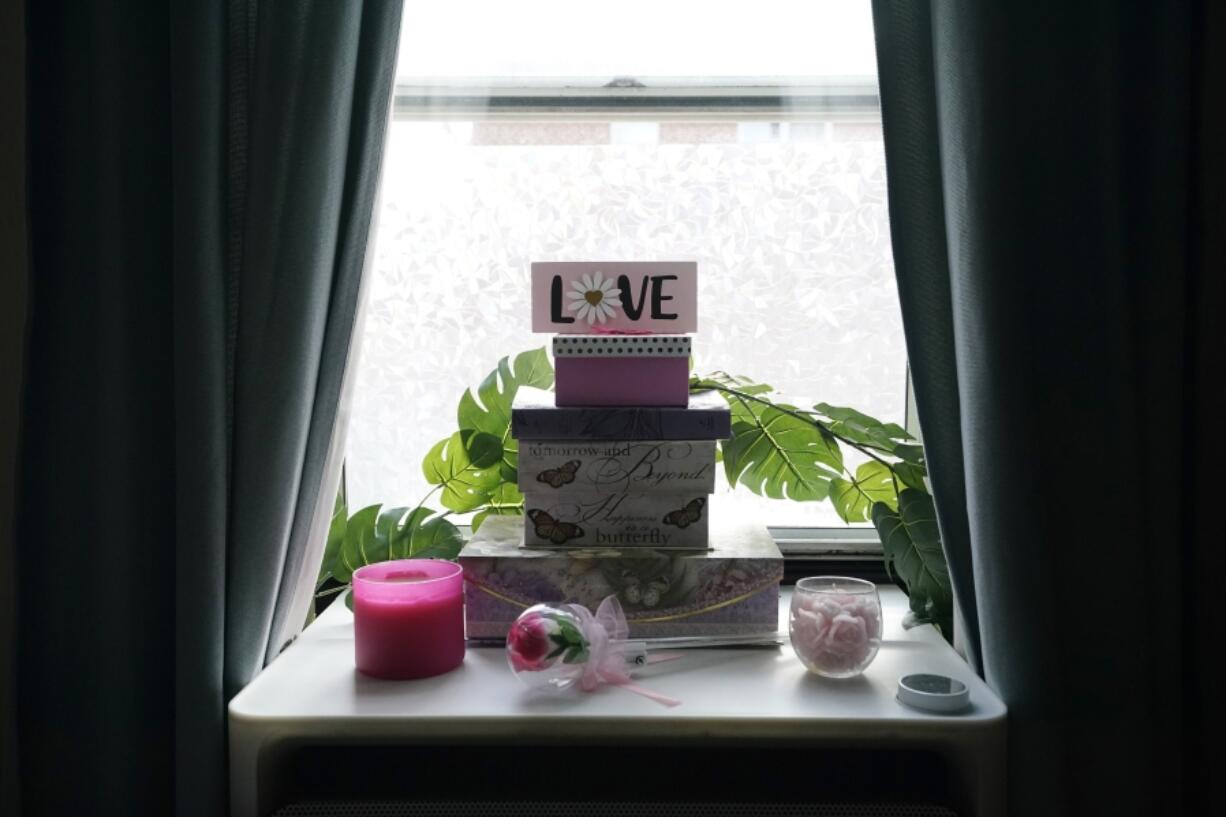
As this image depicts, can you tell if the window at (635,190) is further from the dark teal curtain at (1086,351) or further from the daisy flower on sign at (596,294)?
the dark teal curtain at (1086,351)

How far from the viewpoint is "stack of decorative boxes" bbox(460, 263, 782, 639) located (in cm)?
112

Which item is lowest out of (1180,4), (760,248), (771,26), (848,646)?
(848,646)

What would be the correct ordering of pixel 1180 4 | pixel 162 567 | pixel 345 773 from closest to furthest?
pixel 1180 4 < pixel 162 567 < pixel 345 773

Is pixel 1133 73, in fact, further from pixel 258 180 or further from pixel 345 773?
pixel 345 773

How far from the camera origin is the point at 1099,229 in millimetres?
990

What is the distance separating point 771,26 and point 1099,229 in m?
0.58

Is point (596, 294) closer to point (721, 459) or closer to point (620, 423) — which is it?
point (620, 423)

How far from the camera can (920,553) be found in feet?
3.94

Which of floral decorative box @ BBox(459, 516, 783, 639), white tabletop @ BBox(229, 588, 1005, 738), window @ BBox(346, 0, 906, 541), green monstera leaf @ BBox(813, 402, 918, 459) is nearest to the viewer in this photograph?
white tabletop @ BBox(229, 588, 1005, 738)

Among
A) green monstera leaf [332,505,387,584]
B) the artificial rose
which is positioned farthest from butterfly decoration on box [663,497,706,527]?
green monstera leaf [332,505,387,584]

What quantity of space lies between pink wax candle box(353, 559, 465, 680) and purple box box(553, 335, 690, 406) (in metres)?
0.25

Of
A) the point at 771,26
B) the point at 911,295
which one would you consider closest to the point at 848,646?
the point at 911,295

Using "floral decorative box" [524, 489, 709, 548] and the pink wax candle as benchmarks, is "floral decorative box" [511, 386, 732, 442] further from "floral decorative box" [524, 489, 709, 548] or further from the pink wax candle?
the pink wax candle

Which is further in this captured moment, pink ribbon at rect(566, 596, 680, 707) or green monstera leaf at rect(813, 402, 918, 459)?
green monstera leaf at rect(813, 402, 918, 459)
